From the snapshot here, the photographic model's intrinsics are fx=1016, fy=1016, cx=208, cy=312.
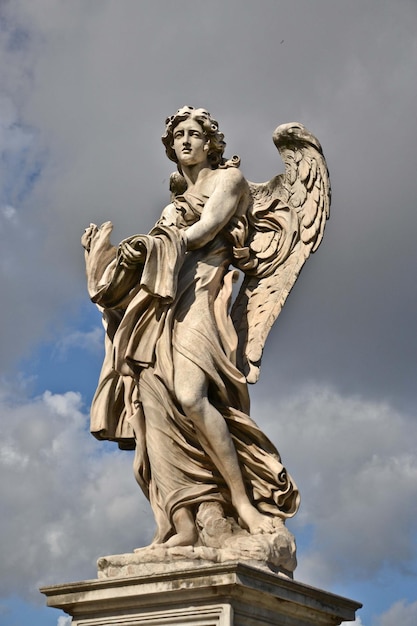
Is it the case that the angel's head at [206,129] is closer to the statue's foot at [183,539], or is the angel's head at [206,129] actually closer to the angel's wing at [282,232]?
the angel's wing at [282,232]

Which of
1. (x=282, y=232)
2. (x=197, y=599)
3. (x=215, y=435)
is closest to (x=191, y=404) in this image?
(x=215, y=435)

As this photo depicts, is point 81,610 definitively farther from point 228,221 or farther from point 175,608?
point 228,221

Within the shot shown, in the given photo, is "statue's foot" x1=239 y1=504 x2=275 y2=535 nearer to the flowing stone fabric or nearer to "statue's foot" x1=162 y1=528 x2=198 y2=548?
the flowing stone fabric

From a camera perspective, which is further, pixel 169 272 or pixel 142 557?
pixel 169 272

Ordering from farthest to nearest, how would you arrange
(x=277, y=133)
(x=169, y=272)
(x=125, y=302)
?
1. (x=277, y=133)
2. (x=125, y=302)
3. (x=169, y=272)

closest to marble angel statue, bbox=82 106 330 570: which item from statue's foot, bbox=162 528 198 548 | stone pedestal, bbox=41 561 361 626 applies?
statue's foot, bbox=162 528 198 548

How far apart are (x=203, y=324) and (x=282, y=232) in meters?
1.35

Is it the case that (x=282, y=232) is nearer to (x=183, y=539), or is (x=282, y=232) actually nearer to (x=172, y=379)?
(x=172, y=379)

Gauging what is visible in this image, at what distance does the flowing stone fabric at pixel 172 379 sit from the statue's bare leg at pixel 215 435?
0.12 meters

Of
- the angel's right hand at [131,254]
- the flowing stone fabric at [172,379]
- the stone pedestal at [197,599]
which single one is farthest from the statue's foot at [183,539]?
the angel's right hand at [131,254]

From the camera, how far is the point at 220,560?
24.2 feet

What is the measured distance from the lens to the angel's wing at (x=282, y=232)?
887 centimetres

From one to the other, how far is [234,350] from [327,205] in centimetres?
167

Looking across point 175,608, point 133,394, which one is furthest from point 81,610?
point 133,394
